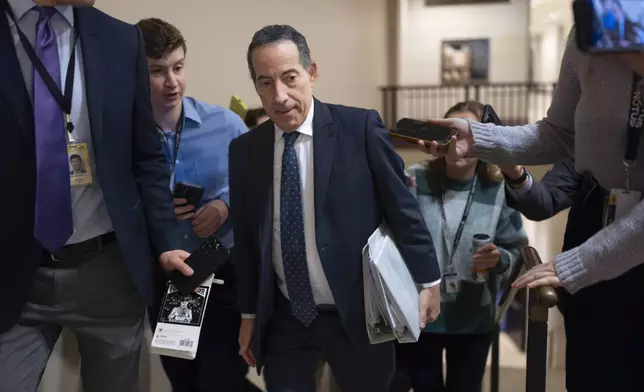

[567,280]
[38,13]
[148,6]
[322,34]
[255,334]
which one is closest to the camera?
[567,280]

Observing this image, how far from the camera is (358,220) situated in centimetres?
170

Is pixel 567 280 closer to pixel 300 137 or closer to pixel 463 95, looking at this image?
pixel 300 137

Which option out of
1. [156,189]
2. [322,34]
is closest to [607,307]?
[156,189]

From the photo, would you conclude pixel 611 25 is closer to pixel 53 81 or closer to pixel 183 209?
pixel 53 81

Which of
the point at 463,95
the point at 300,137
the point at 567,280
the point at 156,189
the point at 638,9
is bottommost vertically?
the point at 463,95

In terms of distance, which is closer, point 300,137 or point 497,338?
point 300,137

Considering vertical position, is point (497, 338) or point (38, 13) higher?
point (38, 13)

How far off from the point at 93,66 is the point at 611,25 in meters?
1.17

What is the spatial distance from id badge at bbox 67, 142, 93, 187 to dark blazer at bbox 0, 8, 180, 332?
32 mm

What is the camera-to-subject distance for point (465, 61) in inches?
498

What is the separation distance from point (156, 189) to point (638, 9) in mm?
1219

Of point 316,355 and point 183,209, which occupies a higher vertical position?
point 183,209

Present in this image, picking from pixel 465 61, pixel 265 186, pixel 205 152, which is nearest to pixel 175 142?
pixel 205 152

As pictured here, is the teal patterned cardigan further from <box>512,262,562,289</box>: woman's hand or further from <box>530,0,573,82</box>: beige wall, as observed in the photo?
<box>530,0,573,82</box>: beige wall
